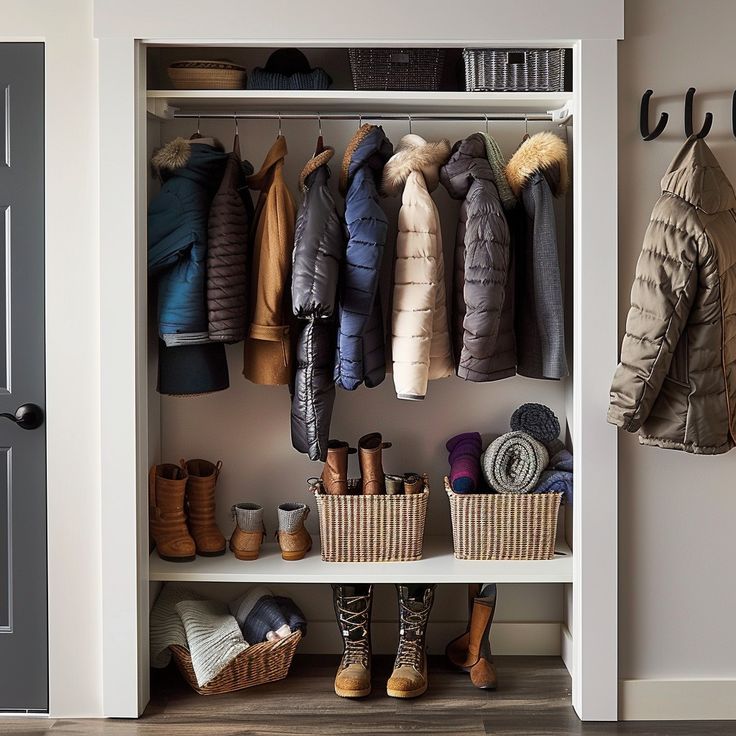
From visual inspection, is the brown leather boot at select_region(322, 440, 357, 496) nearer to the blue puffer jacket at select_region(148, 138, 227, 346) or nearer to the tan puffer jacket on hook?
the blue puffer jacket at select_region(148, 138, 227, 346)

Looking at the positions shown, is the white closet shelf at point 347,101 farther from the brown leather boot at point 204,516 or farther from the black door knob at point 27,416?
the brown leather boot at point 204,516

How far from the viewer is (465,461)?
2820mm

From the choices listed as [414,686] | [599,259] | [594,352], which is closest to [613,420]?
[594,352]

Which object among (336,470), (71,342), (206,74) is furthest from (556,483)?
(206,74)

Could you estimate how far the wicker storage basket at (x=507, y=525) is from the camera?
9.00ft

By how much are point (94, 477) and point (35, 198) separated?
81 cm

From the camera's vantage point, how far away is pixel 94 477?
8.52ft

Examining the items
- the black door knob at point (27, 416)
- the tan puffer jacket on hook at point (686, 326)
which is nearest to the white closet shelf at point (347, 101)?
the tan puffer jacket on hook at point (686, 326)

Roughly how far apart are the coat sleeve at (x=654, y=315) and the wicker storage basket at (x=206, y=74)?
4.22ft

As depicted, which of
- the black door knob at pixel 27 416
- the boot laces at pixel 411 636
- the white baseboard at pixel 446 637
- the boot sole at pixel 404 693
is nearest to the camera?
the black door knob at pixel 27 416

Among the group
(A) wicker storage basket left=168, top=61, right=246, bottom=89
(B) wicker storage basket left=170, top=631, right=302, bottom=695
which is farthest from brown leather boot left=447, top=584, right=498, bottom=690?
(A) wicker storage basket left=168, top=61, right=246, bottom=89

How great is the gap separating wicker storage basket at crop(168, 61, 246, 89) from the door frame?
159mm

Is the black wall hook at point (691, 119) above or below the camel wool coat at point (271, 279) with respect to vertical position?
above

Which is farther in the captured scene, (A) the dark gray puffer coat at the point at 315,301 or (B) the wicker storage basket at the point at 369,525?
(B) the wicker storage basket at the point at 369,525
